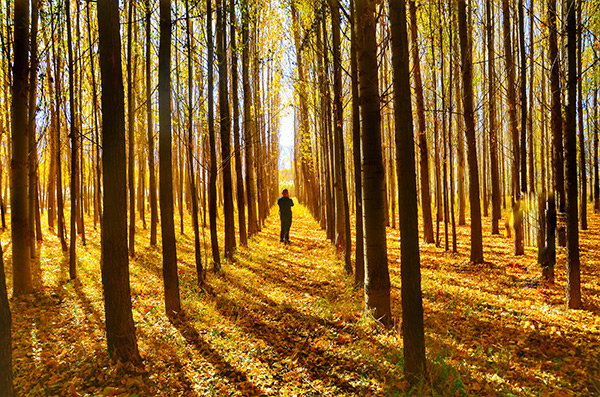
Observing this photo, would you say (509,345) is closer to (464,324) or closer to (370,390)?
(464,324)

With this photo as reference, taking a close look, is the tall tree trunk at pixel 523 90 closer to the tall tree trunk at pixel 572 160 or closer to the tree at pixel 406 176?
the tall tree trunk at pixel 572 160

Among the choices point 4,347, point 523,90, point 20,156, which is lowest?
point 4,347

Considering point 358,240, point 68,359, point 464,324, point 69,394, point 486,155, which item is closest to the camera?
point 69,394

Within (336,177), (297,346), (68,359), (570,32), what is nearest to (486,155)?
(336,177)

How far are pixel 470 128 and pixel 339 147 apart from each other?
3012mm

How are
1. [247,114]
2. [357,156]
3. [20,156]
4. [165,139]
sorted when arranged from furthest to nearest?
[247,114], [20,156], [357,156], [165,139]

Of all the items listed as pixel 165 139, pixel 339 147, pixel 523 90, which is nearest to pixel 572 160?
pixel 523 90

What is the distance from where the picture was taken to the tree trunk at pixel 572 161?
4523 millimetres

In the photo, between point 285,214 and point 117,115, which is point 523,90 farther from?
point 285,214

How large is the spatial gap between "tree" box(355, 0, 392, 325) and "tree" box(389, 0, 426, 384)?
1.44 meters

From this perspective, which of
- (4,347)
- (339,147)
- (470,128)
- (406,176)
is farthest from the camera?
(470,128)

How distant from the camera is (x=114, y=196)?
3709 millimetres

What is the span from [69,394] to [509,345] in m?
4.76

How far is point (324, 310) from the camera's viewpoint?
5.40 metres
